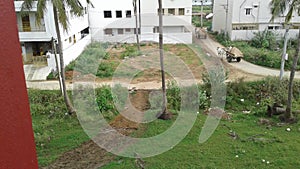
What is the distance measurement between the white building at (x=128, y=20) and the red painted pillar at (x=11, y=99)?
23196mm

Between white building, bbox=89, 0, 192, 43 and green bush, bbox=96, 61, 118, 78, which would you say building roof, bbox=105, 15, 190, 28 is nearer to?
white building, bbox=89, 0, 192, 43

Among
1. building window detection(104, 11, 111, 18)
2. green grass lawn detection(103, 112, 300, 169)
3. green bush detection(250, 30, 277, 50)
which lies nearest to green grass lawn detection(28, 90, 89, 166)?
green grass lawn detection(103, 112, 300, 169)

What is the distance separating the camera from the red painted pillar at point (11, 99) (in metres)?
0.97

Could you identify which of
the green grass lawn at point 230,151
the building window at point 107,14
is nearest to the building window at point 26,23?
the building window at point 107,14

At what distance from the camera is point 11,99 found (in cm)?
100

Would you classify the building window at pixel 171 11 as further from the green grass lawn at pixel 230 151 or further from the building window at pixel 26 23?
the green grass lawn at pixel 230 151

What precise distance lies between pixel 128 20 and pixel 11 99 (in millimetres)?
24252

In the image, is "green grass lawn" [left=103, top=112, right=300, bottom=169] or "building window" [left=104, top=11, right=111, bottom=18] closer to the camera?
"green grass lawn" [left=103, top=112, right=300, bottom=169]

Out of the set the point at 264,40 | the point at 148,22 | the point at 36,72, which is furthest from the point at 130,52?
the point at 264,40

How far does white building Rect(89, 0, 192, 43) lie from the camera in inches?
957

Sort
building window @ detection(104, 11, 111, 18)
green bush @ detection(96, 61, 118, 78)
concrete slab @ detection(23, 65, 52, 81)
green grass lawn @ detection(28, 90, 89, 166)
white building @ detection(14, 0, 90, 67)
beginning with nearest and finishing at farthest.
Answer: green grass lawn @ detection(28, 90, 89, 166), concrete slab @ detection(23, 65, 52, 81), green bush @ detection(96, 61, 118, 78), white building @ detection(14, 0, 90, 67), building window @ detection(104, 11, 111, 18)

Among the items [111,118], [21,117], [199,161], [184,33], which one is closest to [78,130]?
[111,118]

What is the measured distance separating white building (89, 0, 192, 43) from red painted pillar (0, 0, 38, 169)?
23.2 metres

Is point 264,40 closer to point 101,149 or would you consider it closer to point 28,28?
point 28,28
